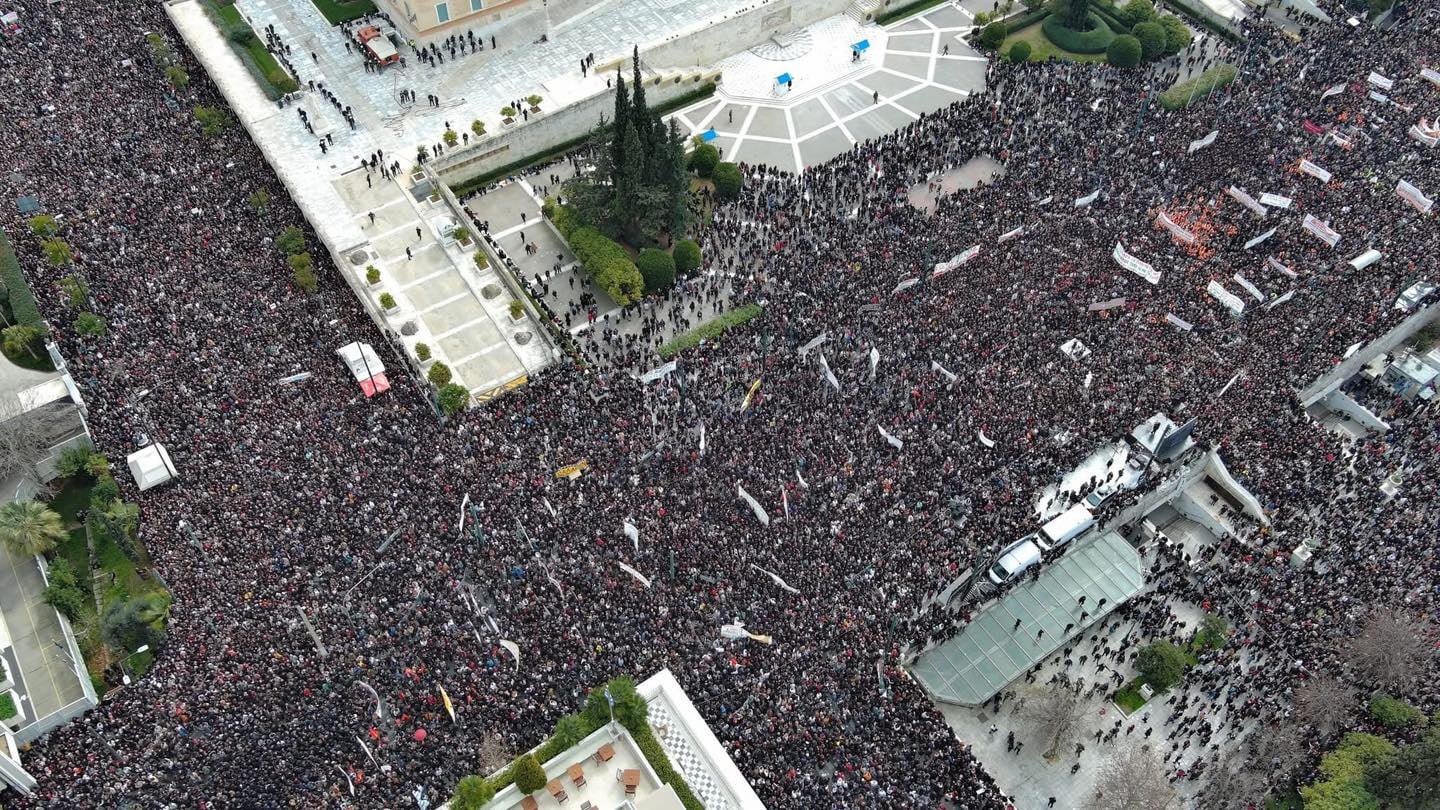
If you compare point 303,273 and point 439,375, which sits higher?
point 303,273

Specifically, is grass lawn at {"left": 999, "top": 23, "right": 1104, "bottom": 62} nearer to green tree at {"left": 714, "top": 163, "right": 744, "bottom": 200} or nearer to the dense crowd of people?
the dense crowd of people

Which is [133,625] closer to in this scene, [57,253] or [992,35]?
[57,253]

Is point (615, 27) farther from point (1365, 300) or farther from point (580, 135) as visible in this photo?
Answer: point (1365, 300)

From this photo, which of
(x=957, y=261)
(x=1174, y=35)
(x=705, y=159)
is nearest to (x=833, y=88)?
(x=705, y=159)

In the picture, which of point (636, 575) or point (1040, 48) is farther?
point (1040, 48)

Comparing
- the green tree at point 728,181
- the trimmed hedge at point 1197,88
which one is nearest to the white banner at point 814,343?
the green tree at point 728,181

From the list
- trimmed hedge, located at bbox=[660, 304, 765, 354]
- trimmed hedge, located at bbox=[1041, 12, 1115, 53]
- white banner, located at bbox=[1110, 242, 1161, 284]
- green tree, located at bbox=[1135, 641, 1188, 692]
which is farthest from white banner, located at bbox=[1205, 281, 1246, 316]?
trimmed hedge, located at bbox=[1041, 12, 1115, 53]

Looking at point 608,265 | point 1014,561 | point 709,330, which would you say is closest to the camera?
point 1014,561

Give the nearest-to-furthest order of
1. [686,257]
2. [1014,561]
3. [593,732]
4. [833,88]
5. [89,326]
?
[593,732] → [1014,561] → [89,326] → [686,257] → [833,88]
